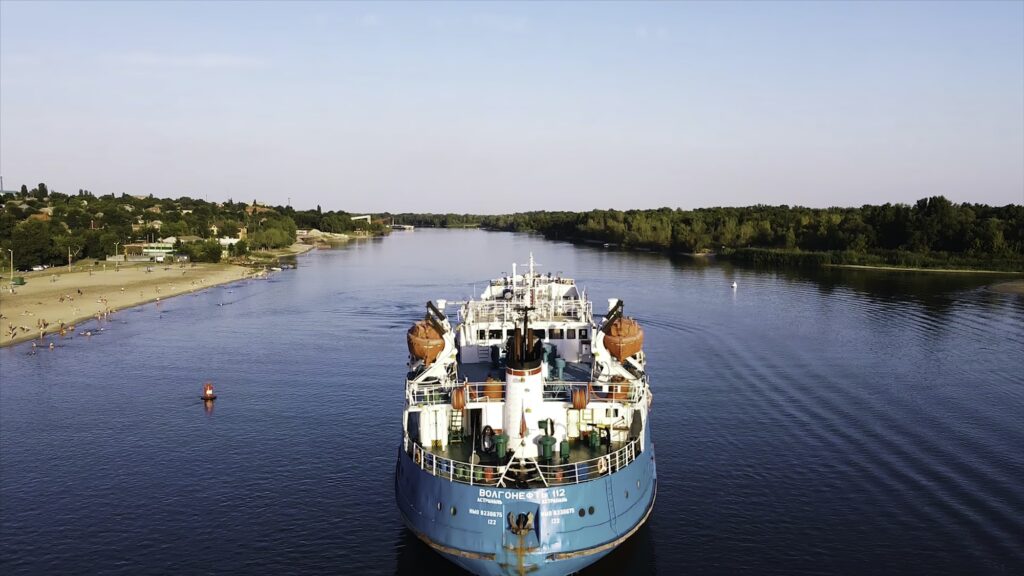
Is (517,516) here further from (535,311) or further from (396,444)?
(396,444)

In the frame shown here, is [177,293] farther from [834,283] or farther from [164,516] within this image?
[834,283]

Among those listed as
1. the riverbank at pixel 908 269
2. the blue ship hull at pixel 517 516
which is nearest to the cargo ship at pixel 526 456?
the blue ship hull at pixel 517 516

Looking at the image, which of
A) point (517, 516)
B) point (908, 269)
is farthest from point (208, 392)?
point (908, 269)

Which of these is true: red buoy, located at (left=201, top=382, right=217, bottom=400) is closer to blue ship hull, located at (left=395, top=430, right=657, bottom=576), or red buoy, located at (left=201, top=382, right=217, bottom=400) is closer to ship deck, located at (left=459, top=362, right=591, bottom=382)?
ship deck, located at (left=459, top=362, right=591, bottom=382)

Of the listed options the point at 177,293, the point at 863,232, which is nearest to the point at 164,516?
the point at 177,293

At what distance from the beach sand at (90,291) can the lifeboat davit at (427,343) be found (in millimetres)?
57769

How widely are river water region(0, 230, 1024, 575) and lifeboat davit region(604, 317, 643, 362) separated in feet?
24.8

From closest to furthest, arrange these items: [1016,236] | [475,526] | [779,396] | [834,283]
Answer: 1. [475,526]
2. [779,396]
3. [834,283]
4. [1016,236]

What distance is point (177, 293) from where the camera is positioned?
→ 352 feet

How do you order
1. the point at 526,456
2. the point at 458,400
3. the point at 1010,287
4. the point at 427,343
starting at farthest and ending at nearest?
the point at 1010,287 < the point at 427,343 < the point at 458,400 < the point at 526,456

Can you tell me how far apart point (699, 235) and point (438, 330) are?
160000 mm

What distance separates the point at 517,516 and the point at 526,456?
2955 mm

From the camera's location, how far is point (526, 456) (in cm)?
2636

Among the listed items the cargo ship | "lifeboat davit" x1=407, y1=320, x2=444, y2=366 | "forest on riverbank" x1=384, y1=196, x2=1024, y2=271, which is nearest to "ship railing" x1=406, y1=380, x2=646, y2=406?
the cargo ship
